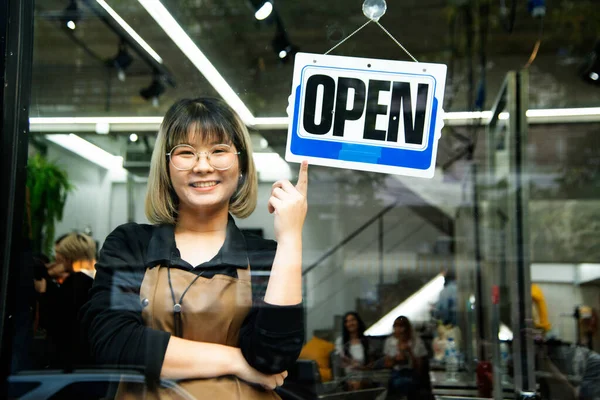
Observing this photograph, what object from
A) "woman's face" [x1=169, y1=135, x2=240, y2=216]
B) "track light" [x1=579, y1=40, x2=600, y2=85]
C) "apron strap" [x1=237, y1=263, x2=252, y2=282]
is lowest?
"apron strap" [x1=237, y1=263, x2=252, y2=282]

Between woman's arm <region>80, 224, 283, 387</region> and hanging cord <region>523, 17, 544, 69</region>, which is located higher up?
hanging cord <region>523, 17, 544, 69</region>

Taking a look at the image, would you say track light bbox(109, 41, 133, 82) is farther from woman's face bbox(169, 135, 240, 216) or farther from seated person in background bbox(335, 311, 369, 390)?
woman's face bbox(169, 135, 240, 216)

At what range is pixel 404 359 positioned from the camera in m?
2.45

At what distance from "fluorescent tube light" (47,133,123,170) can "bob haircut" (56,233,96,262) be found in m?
0.25

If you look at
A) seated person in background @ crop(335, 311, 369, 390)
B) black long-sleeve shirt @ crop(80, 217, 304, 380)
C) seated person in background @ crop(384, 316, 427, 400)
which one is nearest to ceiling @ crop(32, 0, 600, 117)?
black long-sleeve shirt @ crop(80, 217, 304, 380)

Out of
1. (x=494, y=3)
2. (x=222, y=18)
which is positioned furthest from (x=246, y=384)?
(x=494, y=3)

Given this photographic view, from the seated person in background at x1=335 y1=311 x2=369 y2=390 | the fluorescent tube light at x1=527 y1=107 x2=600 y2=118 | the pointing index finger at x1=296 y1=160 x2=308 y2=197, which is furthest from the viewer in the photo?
the fluorescent tube light at x1=527 y1=107 x2=600 y2=118

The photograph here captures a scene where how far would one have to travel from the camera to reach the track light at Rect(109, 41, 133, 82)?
3376 millimetres

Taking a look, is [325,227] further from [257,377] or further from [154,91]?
[257,377]

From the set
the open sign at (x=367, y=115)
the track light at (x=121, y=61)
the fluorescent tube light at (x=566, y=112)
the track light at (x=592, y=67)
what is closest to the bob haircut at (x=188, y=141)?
the open sign at (x=367, y=115)

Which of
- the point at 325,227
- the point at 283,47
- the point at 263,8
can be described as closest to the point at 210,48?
the point at 283,47

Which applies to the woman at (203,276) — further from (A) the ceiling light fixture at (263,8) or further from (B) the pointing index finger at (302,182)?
(A) the ceiling light fixture at (263,8)

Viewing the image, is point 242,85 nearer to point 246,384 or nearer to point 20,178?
point 20,178

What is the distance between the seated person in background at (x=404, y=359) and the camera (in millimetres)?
2088
